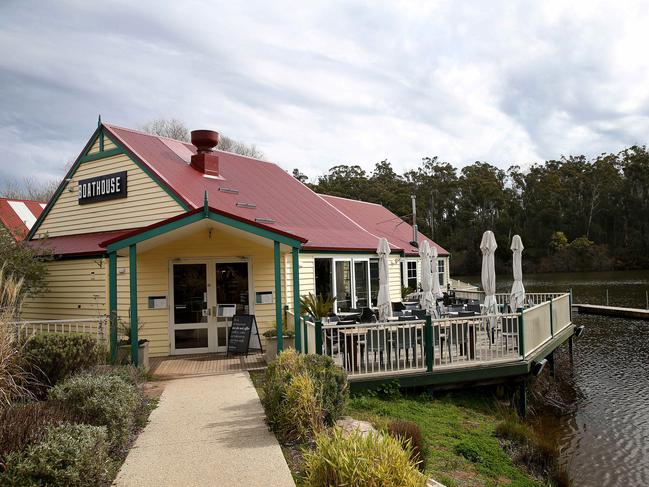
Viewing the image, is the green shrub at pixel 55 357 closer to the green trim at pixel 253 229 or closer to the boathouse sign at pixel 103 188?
the green trim at pixel 253 229

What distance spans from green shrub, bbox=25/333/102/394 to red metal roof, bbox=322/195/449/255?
48.8 ft

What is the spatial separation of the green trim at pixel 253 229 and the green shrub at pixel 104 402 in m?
4.00

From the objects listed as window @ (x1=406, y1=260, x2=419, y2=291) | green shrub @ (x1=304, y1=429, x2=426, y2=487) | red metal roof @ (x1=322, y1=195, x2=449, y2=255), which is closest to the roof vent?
red metal roof @ (x1=322, y1=195, x2=449, y2=255)

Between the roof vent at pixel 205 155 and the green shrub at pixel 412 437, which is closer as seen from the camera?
the green shrub at pixel 412 437

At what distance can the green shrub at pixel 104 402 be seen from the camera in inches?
240

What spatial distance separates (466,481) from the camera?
591 cm

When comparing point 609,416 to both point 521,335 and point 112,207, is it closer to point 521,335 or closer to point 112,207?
point 521,335

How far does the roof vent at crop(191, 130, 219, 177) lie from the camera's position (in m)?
15.3

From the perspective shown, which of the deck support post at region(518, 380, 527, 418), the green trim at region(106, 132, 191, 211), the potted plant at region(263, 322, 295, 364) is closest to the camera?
the deck support post at region(518, 380, 527, 418)

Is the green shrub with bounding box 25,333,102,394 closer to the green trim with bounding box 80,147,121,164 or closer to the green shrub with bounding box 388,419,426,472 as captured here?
the green shrub with bounding box 388,419,426,472

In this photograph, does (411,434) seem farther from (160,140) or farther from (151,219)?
(160,140)

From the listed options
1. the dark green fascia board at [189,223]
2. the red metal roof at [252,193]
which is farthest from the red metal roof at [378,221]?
the dark green fascia board at [189,223]

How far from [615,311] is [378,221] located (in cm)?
1238

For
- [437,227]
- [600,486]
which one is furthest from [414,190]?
[600,486]
